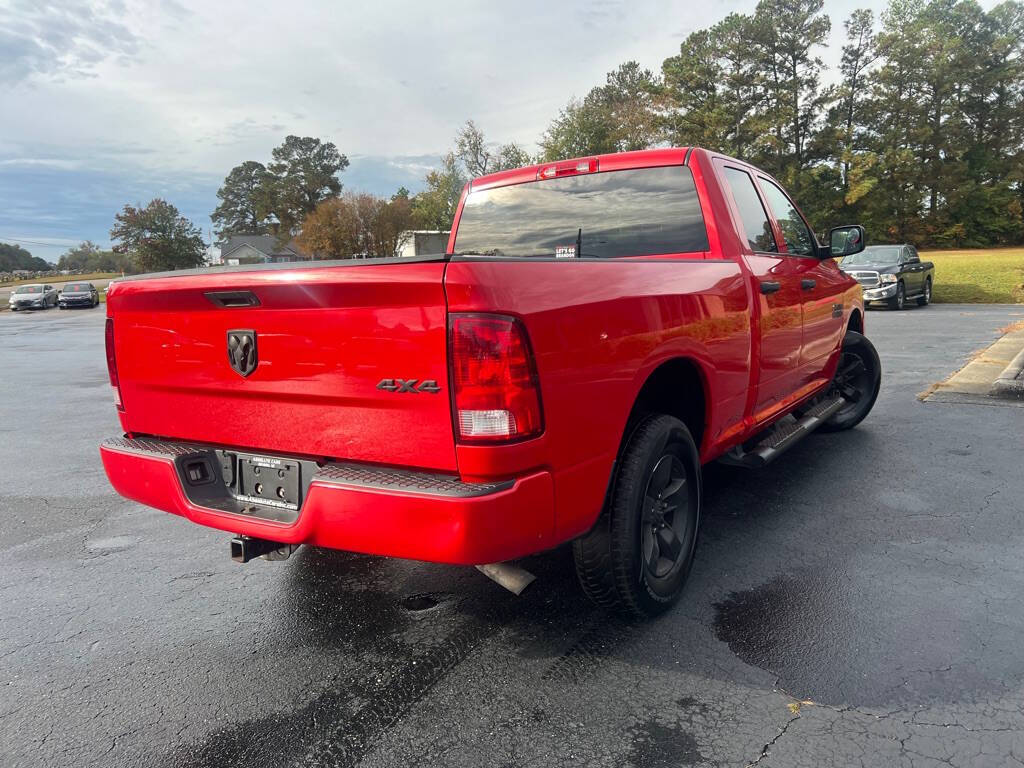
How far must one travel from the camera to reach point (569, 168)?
3.90 m

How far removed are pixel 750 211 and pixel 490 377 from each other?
2.66 metres

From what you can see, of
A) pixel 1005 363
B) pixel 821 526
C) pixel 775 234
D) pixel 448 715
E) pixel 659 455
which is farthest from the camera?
pixel 1005 363

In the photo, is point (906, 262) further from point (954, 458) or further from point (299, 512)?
point (299, 512)

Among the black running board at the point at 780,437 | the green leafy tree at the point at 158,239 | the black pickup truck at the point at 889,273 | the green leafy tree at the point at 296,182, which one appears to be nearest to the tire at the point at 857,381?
the black running board at the point at 780,437

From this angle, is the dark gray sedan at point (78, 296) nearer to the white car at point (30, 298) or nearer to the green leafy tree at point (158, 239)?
the white car at point (30, 298)

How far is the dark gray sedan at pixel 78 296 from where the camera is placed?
4006 cm

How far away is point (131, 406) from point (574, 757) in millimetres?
2282

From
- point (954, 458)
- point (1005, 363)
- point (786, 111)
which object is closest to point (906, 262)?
point (1005, 363)

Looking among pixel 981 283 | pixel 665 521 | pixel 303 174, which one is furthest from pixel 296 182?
pixel 665 521

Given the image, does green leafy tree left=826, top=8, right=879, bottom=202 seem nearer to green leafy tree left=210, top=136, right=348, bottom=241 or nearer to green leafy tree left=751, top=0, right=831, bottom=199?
green leafy tree left=751, top=0, right=831, bottom=199

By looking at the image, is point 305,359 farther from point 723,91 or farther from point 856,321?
point 723,91

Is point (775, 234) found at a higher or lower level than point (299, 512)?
higher

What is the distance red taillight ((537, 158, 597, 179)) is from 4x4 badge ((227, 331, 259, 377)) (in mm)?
2144

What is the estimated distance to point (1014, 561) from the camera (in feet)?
10.9
